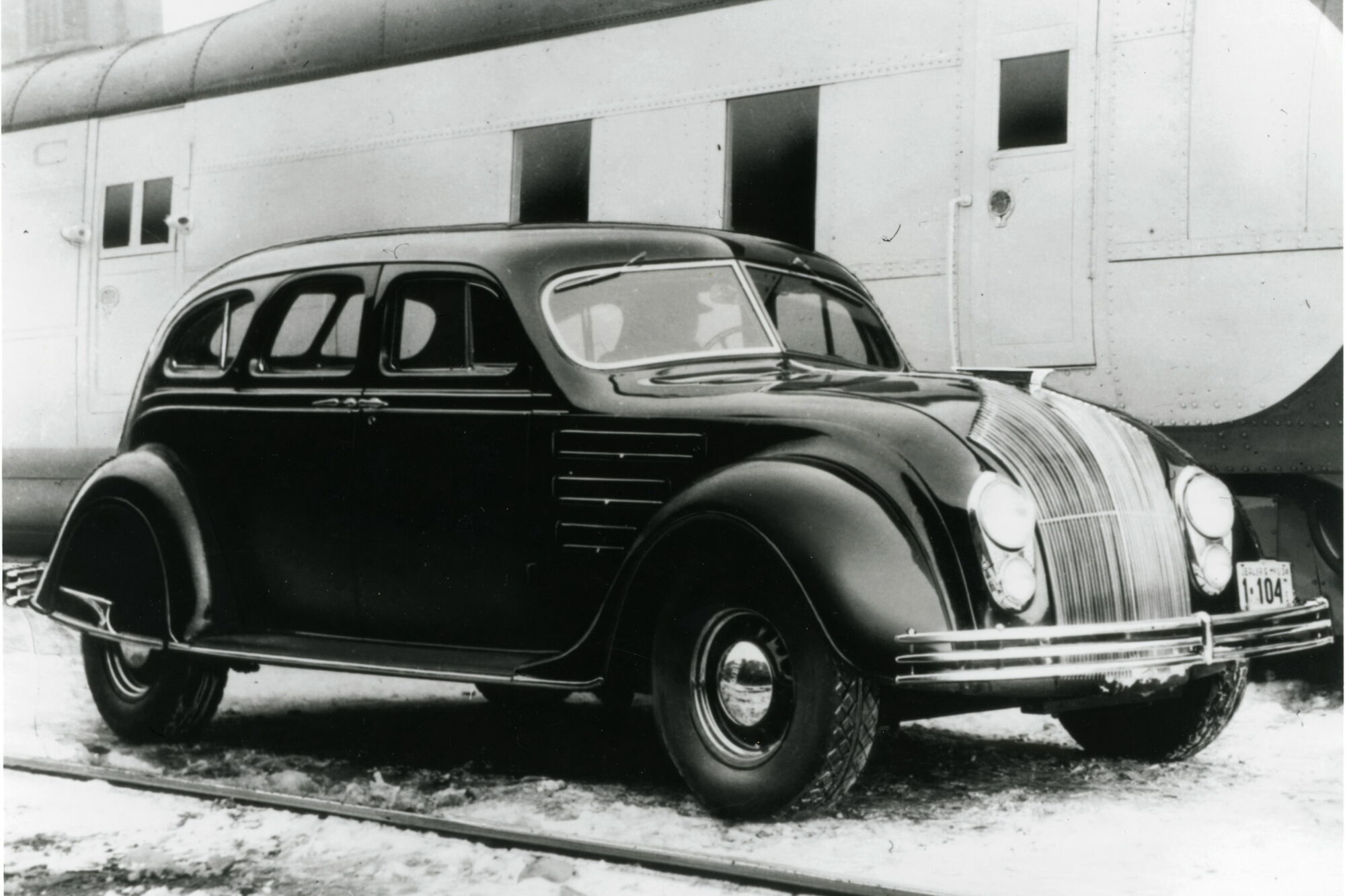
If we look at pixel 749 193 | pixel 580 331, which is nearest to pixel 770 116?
pixel 749 193

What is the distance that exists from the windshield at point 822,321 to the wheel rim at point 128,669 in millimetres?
2367

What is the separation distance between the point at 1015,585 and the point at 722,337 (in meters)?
1.23

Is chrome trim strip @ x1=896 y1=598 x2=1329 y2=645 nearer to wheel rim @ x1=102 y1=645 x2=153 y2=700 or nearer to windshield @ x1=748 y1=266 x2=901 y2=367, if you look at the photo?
windshield @ x1=748 y1=266 x2=901 y2=367

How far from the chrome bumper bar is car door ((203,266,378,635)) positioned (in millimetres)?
1880

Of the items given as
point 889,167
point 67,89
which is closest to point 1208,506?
point 889,167

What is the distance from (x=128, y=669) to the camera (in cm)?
487

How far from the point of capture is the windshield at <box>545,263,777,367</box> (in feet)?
13.2

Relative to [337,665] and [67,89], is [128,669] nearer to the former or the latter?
[337,665]

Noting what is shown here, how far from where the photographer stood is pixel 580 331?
159 inches

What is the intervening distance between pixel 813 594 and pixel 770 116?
227cm

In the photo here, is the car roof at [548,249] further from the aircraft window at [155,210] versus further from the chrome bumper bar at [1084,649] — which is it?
the aircraft window at [155,210]

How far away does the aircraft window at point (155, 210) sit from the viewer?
20.3 feet

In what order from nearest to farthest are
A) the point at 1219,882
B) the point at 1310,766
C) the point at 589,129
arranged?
the point at 1219,882, the point at 1310,766, the point at 589,129

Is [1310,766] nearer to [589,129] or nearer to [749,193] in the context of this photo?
[749,193]
